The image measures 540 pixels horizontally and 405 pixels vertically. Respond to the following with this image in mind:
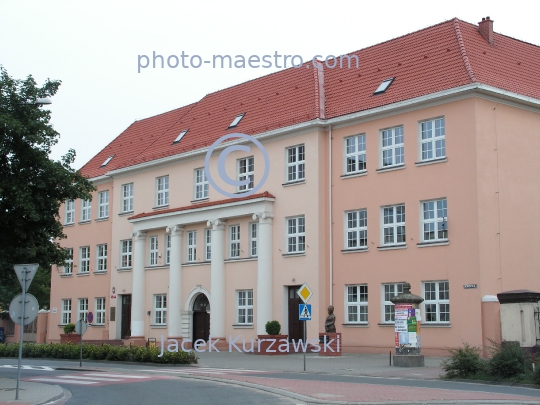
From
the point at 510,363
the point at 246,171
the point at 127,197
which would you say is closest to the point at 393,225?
the point at 246,171

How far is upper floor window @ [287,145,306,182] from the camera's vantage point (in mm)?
35094

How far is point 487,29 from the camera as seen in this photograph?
3362cm

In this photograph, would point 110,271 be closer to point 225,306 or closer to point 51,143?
point 225,306

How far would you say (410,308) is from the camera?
81.3ft

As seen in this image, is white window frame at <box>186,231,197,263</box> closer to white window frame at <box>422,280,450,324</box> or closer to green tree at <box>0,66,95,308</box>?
white window frame at <box>422,280,450,324</box>

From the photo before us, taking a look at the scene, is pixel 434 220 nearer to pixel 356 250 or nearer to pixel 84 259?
pixel 356 250

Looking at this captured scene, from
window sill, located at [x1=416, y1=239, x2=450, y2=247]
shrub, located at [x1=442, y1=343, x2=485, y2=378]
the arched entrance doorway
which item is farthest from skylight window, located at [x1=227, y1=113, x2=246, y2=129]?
shrub, located at [x1=442, y1=343, x2=485, y2=378]

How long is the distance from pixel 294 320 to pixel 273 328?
171cm

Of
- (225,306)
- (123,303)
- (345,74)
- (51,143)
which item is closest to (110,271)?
(123,303)

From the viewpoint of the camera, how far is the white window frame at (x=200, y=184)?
39625 mm

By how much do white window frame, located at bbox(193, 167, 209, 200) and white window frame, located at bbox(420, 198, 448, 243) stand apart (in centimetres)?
1256

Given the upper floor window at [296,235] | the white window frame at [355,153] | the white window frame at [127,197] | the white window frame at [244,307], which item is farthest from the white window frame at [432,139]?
the white window frame at [127,197]

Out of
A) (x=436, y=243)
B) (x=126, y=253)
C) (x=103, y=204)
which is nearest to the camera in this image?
(x=436, y=243)

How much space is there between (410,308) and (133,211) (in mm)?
22779
